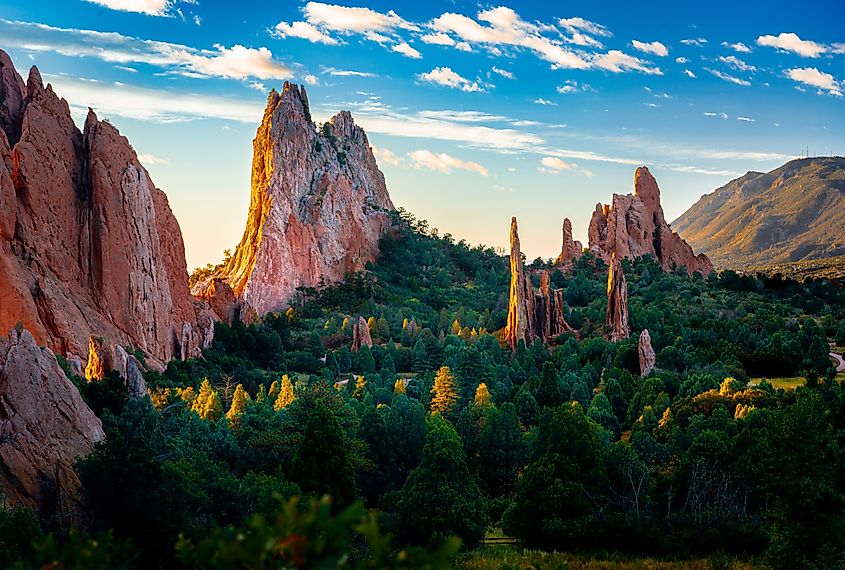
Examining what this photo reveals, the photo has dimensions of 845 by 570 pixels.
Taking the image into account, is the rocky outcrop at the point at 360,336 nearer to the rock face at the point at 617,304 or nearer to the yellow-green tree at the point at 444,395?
the rock face at the point at 617,304

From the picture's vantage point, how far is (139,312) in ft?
140

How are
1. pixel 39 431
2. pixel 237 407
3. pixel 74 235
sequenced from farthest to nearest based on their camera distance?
pixel 74 235
pixel 237 407
pixel 39 431

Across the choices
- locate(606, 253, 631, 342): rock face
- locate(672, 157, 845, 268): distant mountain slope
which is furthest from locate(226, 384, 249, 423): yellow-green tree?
locate(672, 157, 845, 268): distant mountain slope

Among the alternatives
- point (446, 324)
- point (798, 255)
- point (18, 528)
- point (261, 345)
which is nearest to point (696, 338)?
point (446, 324)

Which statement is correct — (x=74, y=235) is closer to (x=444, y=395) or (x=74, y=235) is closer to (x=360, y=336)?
(x=444, y=395)

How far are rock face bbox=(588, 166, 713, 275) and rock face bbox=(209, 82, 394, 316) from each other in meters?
25.5

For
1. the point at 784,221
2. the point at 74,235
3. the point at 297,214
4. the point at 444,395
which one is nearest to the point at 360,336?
the point at 444,395

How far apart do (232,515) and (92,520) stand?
4191 millimetres

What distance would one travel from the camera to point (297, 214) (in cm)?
8719

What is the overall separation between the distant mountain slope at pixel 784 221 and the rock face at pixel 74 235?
109 metres

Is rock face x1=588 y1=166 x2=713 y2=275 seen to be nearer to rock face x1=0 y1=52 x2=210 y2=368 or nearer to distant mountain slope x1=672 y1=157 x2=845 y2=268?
distant mountain slope x1=672 y1=157 x2=845 y2=268

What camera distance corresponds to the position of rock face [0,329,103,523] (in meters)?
18.6

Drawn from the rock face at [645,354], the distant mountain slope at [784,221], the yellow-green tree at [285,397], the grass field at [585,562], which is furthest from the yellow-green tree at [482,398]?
the distant mountain slope at [784,221]

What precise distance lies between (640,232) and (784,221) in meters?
73.6
